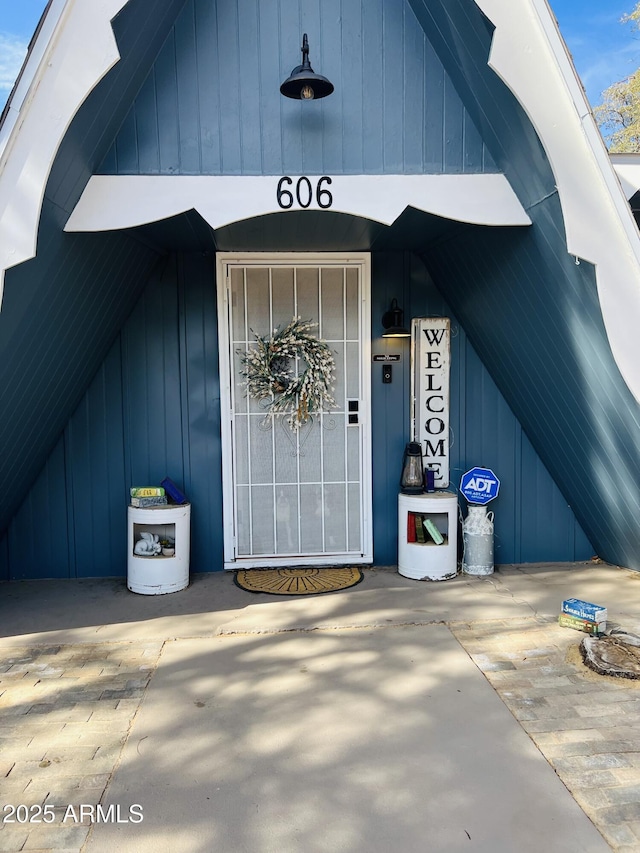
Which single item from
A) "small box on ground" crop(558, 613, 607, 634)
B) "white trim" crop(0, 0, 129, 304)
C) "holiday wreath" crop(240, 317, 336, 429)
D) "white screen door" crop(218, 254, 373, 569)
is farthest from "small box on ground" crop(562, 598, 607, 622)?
"white trim" crop(0, 0, 129, 304)

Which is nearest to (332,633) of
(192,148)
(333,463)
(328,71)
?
(333,463)

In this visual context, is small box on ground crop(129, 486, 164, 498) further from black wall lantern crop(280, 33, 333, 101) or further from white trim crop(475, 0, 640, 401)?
white trim crop(475, 0, 640, 401)

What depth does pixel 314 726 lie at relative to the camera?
8.04ft

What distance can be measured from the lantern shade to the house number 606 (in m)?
1.87

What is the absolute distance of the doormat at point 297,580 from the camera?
3986 millimetres

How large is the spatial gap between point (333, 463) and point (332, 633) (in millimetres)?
1407

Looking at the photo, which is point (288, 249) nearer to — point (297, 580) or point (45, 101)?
point (45, 101)

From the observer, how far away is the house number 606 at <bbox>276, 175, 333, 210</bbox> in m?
3.08

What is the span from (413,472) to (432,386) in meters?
0.64

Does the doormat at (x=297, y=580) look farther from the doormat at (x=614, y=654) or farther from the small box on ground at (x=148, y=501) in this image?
the doormat at (x=614, y=654)

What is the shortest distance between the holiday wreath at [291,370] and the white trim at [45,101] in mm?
1926

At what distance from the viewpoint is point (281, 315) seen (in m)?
4.34

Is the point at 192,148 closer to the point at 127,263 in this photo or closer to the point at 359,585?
the point at 127,263

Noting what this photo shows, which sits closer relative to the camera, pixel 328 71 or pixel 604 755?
pixel 604 755
